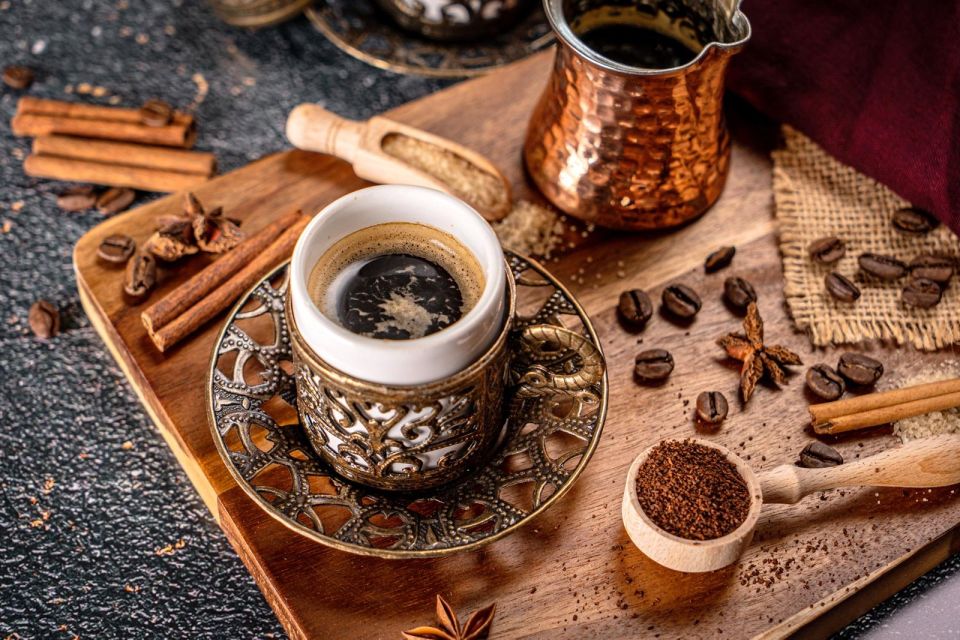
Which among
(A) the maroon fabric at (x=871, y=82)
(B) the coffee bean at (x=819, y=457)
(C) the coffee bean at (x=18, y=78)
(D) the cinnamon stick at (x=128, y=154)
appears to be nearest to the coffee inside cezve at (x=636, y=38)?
(A) the maroon fabric at (x=871, y=82)

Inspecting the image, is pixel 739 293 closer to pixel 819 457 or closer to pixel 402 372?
pixel 819 457

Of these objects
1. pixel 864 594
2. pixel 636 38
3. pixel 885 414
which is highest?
pixel 636 38

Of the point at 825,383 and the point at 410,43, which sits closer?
the point at 825,383

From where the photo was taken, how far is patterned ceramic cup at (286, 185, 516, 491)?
0.95 m

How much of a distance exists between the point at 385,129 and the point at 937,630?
0.96 m

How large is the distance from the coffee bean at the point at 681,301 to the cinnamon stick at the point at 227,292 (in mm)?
500

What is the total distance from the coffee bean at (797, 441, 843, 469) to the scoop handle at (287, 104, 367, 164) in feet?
2.37

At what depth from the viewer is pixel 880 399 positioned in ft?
4.05

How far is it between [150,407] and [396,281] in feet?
1.45

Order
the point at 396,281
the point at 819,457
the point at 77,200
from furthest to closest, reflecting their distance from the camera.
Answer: the point at 77,200 → the point at 819,457 → the point at 396,281

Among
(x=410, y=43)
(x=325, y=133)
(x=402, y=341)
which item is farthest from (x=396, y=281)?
(x=410, y=43)

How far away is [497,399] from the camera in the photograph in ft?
3.52

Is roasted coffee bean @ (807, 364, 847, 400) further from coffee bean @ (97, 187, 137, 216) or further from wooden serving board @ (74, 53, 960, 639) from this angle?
coffee bean @ (97, 187, 137, 216)

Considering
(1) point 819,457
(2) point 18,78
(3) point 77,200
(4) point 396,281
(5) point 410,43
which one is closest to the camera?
(4) point 396,281
